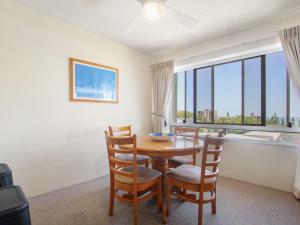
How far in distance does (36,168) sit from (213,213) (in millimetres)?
2307

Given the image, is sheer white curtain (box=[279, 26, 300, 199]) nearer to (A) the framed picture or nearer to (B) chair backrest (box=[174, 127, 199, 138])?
(B) chair backrest (box=[174, 127, 199, 138])

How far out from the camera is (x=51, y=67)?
2348 mm

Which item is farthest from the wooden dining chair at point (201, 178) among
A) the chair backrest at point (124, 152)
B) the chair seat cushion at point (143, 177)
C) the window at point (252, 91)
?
the window at point (252, 91)

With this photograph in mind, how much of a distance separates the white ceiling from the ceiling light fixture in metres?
0.37

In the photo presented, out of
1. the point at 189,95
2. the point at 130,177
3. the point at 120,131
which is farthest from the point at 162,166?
the point at 189,95

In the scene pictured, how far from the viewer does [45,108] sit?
2281mm

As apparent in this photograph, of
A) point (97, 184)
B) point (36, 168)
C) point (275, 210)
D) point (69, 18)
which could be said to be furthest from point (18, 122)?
point (275, 210)

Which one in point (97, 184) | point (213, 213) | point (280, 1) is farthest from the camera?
point (97, 184)

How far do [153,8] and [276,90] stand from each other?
227 centimetres

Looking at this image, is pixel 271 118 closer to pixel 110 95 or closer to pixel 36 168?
pixel 110 95

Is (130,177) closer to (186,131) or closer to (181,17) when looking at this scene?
(186,131)

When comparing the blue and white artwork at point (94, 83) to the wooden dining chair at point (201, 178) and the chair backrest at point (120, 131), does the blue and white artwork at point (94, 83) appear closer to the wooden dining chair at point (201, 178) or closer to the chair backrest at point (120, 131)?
the chair backrest at point (120, 131)

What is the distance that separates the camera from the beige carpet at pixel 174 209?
171 centimetres

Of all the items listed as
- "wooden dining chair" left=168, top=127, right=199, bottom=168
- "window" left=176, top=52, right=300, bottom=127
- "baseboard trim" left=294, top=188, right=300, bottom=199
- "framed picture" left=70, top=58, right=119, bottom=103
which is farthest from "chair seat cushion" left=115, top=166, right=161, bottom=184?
"window" left=176, top=52, right=300, bottom=127
